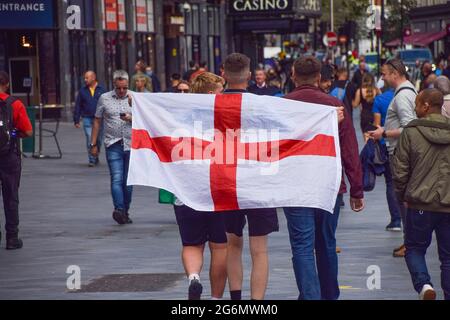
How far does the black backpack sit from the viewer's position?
48.4 ft

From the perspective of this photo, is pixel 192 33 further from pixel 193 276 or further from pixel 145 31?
pixel 193 276

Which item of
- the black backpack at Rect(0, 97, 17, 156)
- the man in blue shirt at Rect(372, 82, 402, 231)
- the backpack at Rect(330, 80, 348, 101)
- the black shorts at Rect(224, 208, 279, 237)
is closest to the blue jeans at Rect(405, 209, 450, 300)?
the black shorts at Rect(224, 208, 279, 237)

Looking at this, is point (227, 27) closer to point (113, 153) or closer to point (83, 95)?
point (83, 95)

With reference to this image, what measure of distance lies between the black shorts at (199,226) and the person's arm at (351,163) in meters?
0.97

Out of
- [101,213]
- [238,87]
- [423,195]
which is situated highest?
[238,87]

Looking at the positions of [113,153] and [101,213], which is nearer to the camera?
[113,153]

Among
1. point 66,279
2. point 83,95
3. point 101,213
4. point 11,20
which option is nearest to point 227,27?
point 11,20

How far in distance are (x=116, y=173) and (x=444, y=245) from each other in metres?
7.26

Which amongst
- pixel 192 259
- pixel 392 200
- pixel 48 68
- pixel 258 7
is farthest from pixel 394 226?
pixel 258 7

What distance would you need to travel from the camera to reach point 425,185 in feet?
34.5

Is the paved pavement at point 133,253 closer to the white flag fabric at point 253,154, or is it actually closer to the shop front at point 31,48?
the white flag fabric at point 253,154

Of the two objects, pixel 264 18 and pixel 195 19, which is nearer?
pixel 195 19

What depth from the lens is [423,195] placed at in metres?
10.5
